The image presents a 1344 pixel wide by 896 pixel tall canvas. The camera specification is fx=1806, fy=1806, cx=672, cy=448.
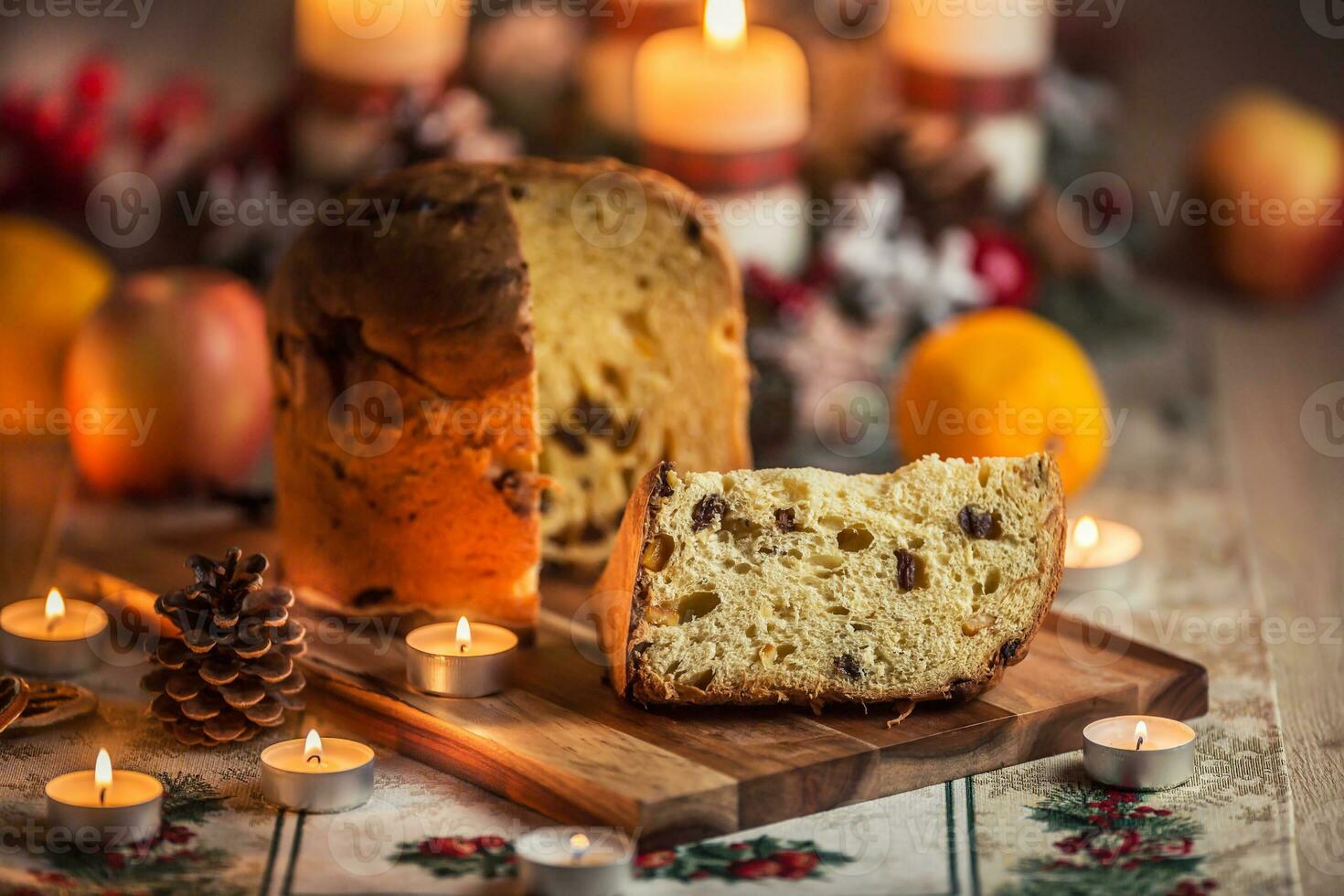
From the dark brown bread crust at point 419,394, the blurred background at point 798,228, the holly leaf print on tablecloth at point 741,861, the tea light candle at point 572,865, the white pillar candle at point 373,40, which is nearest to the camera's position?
the tea light candle at point 572,865

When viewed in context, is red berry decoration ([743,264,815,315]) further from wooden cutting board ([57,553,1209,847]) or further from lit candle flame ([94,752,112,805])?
lit candle flame ([94,752,112,805])

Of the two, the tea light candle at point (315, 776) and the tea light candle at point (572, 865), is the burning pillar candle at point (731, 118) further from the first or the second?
the tea light candle at point (572, 865)

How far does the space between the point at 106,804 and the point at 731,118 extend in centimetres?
200

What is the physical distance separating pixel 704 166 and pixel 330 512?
1236 mm

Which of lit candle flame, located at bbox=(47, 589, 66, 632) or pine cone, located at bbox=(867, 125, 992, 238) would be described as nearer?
lit candle flame, located at bbox=(47, 589, 66, 632)

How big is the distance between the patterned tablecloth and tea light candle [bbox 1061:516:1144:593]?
1.57 feet

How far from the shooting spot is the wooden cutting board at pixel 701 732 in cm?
237

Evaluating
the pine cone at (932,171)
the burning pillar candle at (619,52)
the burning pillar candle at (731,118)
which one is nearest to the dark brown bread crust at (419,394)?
the burning pillar candle at (731,118)

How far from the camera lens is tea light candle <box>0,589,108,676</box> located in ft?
9.46

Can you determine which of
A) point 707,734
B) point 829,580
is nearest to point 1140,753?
point 829,580

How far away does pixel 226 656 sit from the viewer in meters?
2.65

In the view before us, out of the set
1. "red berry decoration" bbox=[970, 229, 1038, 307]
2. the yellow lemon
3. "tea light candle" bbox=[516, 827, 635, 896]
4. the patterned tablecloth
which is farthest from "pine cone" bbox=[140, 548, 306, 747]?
"red berry decoration" bbox=[970, 229, 1038, 307]

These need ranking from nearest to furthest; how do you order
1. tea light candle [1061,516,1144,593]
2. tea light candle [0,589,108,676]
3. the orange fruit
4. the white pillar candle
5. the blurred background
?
tea light candle [0,589,108,676] → tea light candle [1061,516,1144,593] → the orange fruit → the blurred background → the white pillar candle

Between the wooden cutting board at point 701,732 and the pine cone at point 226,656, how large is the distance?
114 millimetres
